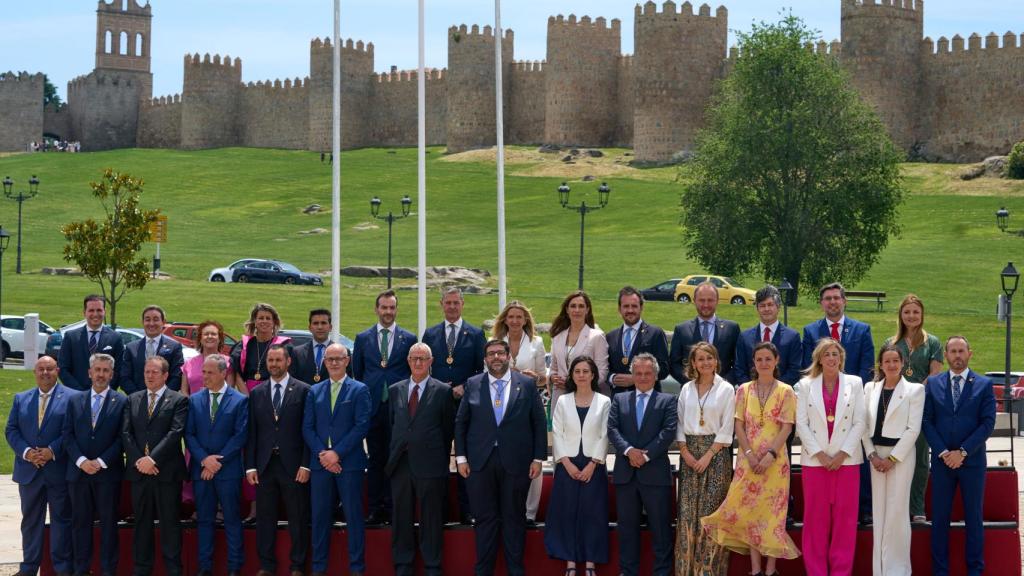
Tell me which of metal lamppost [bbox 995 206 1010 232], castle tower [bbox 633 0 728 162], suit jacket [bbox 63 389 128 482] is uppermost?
castle tower [bbox 633 0 728 162]

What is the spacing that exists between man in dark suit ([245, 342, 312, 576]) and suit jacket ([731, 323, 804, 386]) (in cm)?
336

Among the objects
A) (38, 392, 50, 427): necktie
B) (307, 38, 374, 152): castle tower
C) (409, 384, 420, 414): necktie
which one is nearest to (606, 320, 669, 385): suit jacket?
(409, 384, 420, 414): necktie

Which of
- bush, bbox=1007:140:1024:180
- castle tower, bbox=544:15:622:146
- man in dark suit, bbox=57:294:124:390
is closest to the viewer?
man in dark suit, bbox=57:294:124:390

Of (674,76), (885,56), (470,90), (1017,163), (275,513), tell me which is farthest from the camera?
(470,90)

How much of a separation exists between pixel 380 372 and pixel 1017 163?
143 feet

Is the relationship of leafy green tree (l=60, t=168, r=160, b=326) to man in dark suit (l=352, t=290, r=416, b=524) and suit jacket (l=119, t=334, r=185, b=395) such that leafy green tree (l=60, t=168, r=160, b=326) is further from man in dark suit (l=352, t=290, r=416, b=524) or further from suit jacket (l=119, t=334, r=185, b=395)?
Answer: man in dark suit (l=352, t=290, r=416, b=524)

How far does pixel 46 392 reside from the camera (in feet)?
39.0

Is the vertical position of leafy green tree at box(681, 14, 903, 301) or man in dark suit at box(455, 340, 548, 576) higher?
leafy green tree at box(681, 14, 903, 301)

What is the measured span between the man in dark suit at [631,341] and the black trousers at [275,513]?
8.44ft

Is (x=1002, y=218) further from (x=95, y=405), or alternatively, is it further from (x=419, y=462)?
(x=95, y=405)

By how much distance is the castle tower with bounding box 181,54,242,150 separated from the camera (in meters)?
85.8

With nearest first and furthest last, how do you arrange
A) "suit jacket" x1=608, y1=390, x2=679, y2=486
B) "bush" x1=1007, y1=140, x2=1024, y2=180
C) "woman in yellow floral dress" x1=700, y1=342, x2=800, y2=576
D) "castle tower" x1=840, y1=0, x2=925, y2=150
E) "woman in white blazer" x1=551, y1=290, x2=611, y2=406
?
"woman in yellow floral dress" x1=700, y1=342, x2=800, y2=576 < "suit jacket" x1=608, y1=390, x2=679, y2=486 < "woman in white blazer" x1=551, y1=290, x2=611, y2=406 < "bush" x1=1007, y1=140, x2=1024, y2=180 < "castle tower" x1=840, y1=0, x2=925, y2=150

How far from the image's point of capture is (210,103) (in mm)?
85812

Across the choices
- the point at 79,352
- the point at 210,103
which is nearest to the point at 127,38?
the point at 210,103
